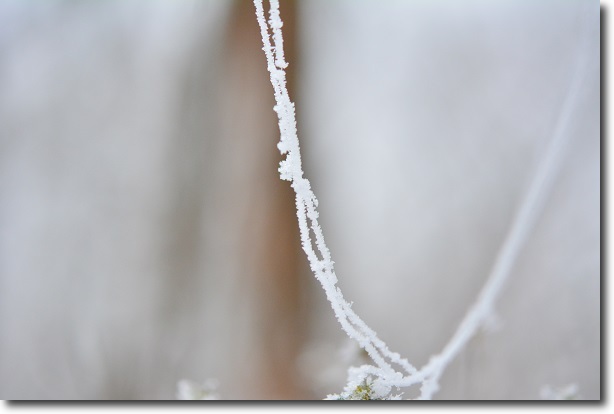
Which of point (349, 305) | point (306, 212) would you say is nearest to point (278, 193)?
point (306, 212)

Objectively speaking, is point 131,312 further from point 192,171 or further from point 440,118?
point 440,118

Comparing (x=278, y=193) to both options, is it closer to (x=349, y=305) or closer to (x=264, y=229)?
(x=264, y=229)

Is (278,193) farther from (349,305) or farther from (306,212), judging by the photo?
(349,305)

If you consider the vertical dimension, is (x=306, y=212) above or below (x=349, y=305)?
above

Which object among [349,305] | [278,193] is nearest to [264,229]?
[278,193]

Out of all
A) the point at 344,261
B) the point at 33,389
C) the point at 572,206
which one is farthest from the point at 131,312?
the point at 572,206
